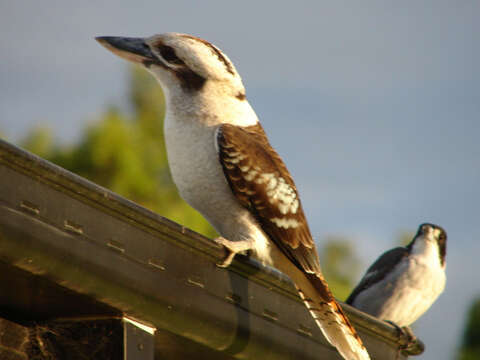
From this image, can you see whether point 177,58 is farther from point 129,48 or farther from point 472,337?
point 472,337

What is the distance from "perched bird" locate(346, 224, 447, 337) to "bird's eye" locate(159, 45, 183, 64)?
416 cm

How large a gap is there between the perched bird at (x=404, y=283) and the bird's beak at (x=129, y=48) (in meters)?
4.24

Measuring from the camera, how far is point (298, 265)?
360 centimetres

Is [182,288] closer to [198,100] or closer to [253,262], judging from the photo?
[253,262]

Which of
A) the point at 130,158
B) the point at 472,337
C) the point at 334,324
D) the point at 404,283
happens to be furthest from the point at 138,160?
the point at 334,324

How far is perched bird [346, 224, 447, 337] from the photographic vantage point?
23.4ft

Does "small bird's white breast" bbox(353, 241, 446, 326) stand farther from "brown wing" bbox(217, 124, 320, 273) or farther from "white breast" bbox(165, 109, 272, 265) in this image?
"white breast" bbox(165, 109, 272, 265)

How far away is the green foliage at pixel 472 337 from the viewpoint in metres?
17.7

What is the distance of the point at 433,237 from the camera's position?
25.4ft

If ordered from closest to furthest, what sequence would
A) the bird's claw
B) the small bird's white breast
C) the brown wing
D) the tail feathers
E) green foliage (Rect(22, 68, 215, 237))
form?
the bird's claw
the tail feathers
the brown wing
the small bird's white breast
green foliage (Rect(22, 68, 215, 237))

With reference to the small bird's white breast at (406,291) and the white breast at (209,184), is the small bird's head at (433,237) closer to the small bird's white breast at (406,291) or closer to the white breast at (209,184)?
the small bird's white breast at (406,291)

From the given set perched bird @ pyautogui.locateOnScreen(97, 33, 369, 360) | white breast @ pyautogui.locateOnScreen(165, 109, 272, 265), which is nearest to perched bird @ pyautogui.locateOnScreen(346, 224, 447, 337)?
perched bird @ pyautogui.locateOnScreen(97, 33, 369, 360)

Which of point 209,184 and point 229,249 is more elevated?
point 209,184

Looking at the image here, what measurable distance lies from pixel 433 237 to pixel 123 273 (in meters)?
5.77
